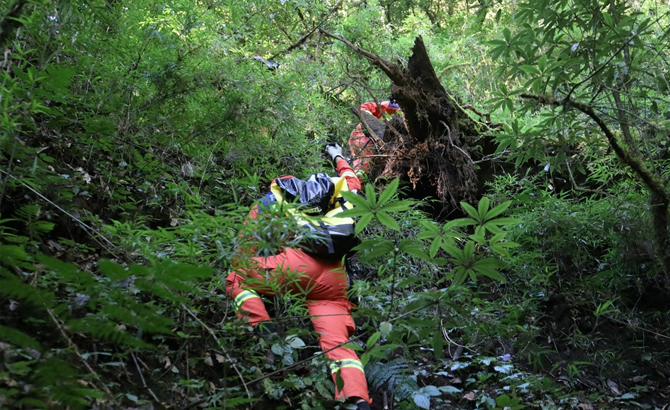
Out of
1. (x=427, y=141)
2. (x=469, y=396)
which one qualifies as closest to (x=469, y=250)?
(x=469, y=396)

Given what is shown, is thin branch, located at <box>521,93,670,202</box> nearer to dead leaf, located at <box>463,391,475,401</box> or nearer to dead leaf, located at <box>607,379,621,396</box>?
dead leaf, located at <box>607,379,621,396</box>

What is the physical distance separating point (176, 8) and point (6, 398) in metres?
3.19

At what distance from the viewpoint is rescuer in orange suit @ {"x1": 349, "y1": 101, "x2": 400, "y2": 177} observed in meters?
6.07

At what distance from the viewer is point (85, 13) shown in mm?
2908

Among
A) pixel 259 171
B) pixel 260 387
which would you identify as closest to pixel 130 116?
pixel 259 171

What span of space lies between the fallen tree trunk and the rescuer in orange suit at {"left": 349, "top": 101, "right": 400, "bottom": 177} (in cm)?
29

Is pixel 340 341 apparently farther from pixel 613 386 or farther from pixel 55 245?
pixel 613 386

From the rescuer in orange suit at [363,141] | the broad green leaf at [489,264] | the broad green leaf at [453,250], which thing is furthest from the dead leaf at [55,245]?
the rescuer in orange suit at [363,141]

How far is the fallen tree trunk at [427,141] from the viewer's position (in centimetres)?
557

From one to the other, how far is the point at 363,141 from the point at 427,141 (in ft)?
3.33

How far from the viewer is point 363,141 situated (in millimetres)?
6426

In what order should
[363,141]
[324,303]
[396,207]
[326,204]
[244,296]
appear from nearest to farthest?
[396,207] < [244,296] < [324,303] < [326,204] < [363,141]

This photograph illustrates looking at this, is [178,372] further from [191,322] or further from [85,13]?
[85,13]

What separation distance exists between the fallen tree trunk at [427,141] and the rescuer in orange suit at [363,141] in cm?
29
